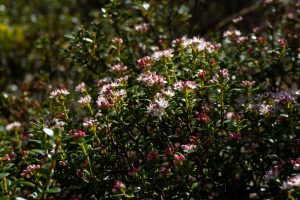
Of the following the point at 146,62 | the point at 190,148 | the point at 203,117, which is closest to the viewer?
the point at 190,148

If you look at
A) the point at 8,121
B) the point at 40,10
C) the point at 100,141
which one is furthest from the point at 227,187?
the point at 40,10

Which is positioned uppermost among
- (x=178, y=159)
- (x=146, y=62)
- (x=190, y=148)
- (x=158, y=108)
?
(x=146, y=62)

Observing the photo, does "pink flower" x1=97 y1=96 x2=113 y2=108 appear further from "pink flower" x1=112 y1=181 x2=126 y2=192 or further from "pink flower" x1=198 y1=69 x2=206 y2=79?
"pink flower" x1=198 y1=69 x2=206 y2=79

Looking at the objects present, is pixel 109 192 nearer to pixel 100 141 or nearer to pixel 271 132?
pixel 100 141

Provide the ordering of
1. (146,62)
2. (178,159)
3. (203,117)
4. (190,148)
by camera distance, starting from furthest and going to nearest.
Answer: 1. (146,62)
2. (203,117)
3. (190,148)
4. (178,159)

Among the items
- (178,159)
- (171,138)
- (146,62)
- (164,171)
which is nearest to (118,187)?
(164,171)

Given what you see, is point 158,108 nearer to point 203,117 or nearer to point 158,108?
point 158,108

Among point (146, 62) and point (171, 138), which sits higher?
point (146, 62)

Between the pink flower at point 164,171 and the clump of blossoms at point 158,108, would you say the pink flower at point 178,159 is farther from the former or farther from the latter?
the clump of blossoms at point 158,108

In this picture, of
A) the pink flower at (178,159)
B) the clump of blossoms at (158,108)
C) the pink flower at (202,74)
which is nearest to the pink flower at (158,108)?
the clump of blossoms at (158,108)

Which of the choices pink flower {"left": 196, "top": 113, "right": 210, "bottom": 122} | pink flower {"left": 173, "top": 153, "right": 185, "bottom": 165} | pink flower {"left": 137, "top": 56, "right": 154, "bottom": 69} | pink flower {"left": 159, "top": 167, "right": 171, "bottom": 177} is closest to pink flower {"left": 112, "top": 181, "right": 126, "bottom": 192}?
pink flower {"left": 159, "top": 167, "right": 171, "bottom": 177}

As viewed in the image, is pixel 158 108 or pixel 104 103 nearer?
pixel 158 108

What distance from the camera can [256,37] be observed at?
4180mm

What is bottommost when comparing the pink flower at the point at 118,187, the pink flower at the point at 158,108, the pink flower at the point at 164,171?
the pink flower at the point at 118,187
